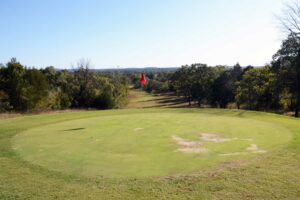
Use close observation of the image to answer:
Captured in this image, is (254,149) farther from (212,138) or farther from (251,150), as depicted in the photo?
(212,138)

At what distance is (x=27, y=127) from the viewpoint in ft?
51.4

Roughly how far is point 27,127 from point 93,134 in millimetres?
4584

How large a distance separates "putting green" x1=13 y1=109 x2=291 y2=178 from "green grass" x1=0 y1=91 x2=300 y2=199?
1.1 inches

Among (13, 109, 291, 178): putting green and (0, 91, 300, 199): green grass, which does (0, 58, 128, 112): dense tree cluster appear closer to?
(13, 109, 291, 178): putting green

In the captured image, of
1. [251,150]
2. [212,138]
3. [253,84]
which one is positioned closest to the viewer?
[251,150]

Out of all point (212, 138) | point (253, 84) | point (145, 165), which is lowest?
point (145, 165)

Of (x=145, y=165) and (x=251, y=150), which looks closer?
(x=145, y=165)

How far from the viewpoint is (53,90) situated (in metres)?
40.6

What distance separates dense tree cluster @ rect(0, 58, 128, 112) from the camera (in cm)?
3291

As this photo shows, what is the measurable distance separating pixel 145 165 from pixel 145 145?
2.17m

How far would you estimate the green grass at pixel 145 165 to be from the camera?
6812 mm

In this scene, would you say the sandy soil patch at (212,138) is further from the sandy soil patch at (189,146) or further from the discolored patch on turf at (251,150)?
the discolored patch on turf at (251,150)

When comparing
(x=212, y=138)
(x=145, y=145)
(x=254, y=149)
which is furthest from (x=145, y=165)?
(x=212, y=138)

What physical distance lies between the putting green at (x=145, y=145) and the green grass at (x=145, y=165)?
28 mm
